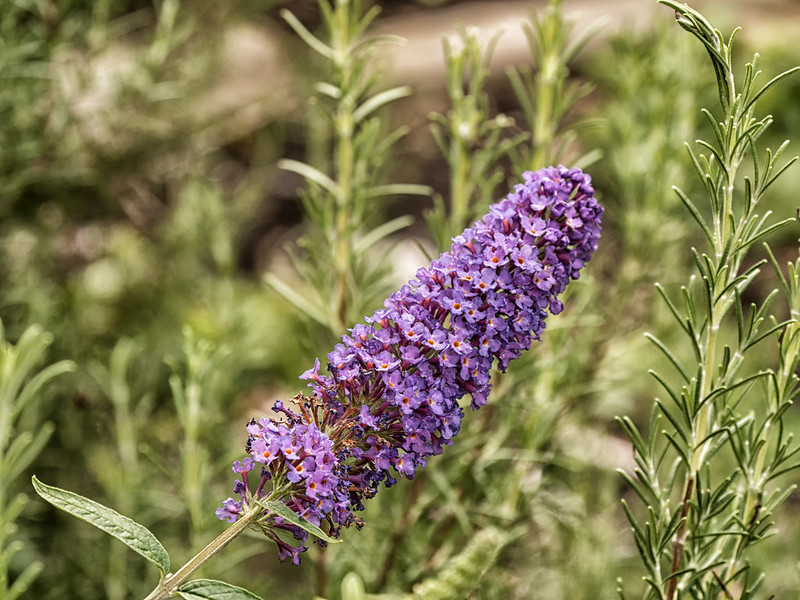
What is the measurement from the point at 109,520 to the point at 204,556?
128 mm

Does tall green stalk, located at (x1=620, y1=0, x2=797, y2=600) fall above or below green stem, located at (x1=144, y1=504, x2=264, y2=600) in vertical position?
above

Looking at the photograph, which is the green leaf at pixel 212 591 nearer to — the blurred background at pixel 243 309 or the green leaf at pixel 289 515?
the green leaf at pixel 289 515

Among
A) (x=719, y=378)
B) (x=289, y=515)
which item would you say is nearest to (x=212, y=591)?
(x=289, y=515)

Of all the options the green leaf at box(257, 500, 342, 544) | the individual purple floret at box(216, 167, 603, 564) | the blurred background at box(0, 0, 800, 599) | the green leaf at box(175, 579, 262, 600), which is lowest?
the green leaf at box(175, 579, 262, 600)

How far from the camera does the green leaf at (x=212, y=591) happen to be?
102cm

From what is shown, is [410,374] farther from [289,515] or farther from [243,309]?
[243,309]

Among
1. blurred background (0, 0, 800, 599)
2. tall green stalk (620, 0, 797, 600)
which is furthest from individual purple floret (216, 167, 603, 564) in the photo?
blurred background (0, 0, 800, 599)

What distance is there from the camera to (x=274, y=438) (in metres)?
1.04

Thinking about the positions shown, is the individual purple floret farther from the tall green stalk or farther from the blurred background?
the blurred background

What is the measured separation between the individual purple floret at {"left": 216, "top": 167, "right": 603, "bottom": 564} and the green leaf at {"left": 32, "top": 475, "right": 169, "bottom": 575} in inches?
3.8

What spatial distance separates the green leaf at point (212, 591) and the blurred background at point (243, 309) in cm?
50

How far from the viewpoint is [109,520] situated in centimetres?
103

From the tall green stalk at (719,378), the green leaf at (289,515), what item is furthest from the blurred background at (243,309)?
the green leaf at (289,515)

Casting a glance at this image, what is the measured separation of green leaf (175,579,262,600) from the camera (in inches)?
40.3
